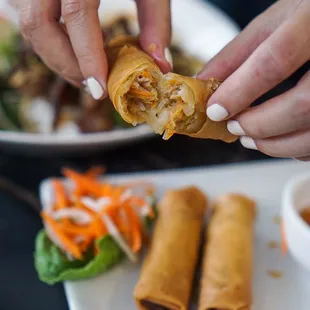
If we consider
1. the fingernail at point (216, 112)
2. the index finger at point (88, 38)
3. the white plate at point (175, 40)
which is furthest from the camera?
the white plate at point (175, 40)

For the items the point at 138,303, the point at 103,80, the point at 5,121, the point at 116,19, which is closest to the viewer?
the point at 103,80

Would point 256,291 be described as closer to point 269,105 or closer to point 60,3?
point 269,105

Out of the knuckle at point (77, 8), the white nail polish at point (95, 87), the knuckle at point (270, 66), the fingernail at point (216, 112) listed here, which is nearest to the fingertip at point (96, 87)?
the white nail polish at point (95, 87)

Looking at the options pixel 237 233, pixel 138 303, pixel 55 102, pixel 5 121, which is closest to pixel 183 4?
pixel 55 102

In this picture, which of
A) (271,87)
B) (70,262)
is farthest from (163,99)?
(70,262)

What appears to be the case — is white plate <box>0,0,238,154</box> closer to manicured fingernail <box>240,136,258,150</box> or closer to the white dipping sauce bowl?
the white dipping sauce bowl

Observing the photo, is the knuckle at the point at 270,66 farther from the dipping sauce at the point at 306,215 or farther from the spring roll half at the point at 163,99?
the dipping sauce at the point at 306,215

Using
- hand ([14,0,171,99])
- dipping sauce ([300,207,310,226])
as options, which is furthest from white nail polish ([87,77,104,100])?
dipping sauce ([300,207,310,226])
